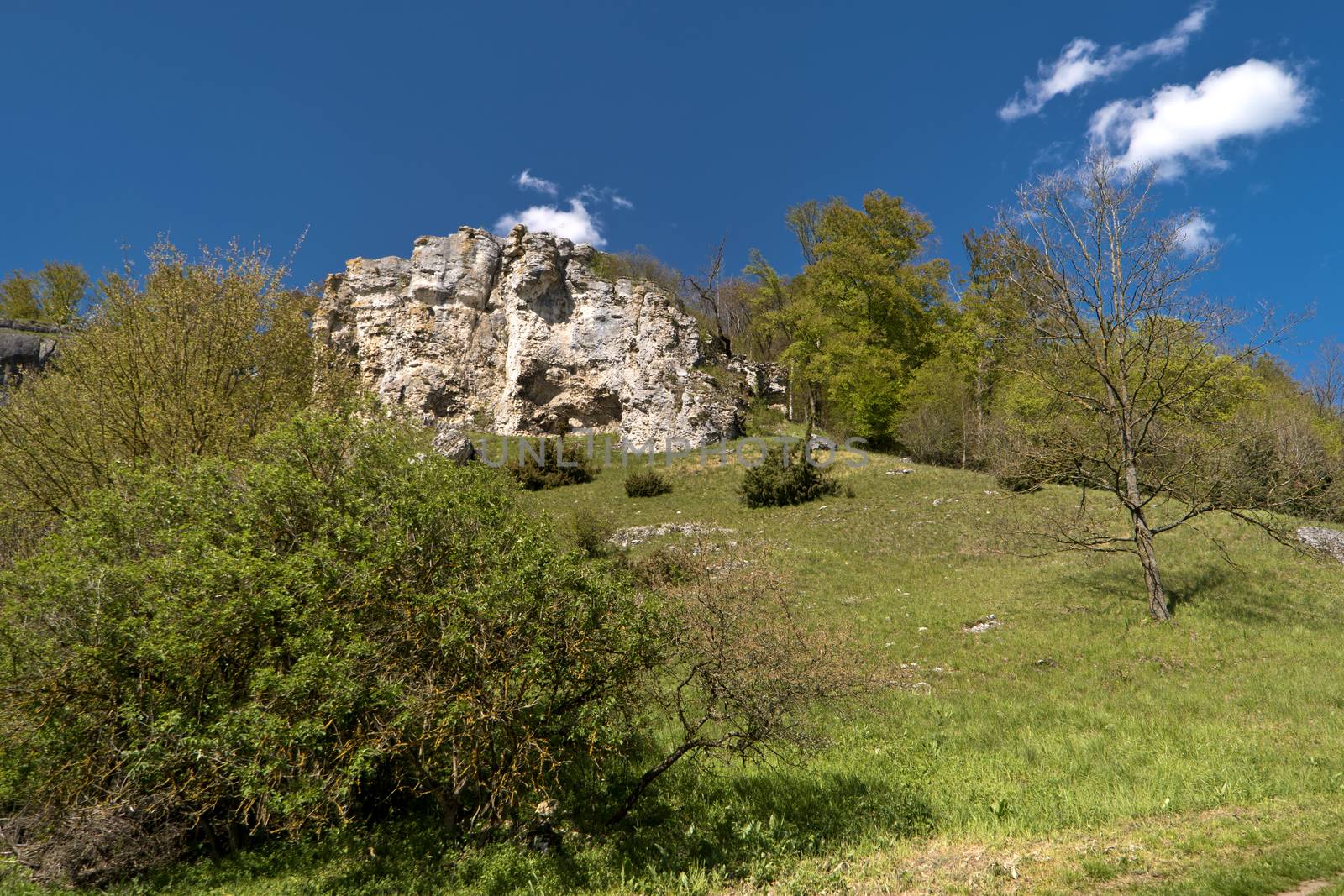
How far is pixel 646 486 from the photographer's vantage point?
31594mm

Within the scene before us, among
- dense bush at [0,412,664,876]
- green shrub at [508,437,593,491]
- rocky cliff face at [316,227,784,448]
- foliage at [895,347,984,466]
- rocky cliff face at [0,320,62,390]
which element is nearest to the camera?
dense bush at [0,412,664,876]

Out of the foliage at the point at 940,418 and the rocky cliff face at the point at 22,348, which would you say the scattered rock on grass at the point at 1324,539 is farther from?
the rocky cliff face at the point at 22,348

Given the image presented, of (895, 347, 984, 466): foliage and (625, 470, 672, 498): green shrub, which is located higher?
(895, 347, 984, 466): foliage

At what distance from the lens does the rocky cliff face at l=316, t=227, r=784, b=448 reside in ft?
144

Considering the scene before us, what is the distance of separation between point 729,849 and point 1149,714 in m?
→ 8.36

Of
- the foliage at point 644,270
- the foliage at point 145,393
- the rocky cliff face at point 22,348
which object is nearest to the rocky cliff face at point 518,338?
the foliage at point 644,270

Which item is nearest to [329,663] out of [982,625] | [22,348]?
[982,625]

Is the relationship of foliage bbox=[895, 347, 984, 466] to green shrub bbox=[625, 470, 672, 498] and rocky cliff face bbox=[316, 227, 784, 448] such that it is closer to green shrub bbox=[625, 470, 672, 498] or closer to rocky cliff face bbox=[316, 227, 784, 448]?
rocky cliff face bbox=[316, 227, 784, 448]

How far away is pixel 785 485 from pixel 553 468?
14088mm

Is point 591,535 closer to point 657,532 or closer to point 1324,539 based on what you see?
point 657,532

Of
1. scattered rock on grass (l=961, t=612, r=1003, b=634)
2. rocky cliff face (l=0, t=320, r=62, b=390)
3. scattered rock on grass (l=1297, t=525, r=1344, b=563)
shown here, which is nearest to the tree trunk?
scattered rock on grass (l=961, t=612, r=1003, b=634)

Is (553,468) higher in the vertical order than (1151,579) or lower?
higher

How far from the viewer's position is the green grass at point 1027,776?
6836 mm

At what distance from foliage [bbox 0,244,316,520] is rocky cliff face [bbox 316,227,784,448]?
27066mm
